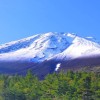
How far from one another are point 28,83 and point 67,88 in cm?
1246

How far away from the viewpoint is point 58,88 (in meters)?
82.0

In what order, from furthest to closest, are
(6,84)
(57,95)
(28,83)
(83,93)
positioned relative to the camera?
(6,84)
(28,83)
(57,95)
(83,93)

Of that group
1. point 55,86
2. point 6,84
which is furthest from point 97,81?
point 6,84

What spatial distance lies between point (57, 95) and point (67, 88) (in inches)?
133

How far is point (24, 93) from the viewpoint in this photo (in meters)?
85.2

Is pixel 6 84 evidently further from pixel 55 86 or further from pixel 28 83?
pixel 55 86

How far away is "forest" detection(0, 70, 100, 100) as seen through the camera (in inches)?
3039

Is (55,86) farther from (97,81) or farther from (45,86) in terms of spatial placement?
(97,81)

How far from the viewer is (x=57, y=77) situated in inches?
3398

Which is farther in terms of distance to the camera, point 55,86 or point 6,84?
point 6,84

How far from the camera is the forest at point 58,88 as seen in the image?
77188 mm

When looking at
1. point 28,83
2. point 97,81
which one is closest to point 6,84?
point 28,83

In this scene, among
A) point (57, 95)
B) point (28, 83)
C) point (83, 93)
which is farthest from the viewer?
point (28, 83)

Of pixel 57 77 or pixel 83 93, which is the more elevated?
pixel 57 77
